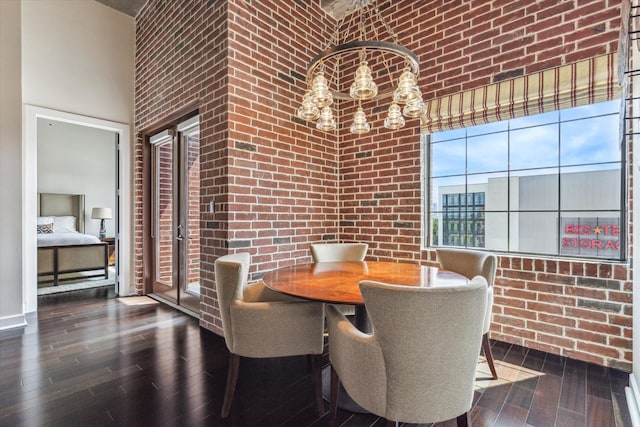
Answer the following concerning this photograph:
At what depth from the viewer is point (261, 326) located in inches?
66.2

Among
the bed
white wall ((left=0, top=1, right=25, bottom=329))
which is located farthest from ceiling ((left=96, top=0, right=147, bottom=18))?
the bed

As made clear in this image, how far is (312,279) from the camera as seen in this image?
6.03ft

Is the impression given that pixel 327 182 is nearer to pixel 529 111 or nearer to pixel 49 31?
pixel 529 111

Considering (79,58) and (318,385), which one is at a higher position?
(79,58)

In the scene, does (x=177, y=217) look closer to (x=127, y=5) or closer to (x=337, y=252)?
(x=337, y=252)

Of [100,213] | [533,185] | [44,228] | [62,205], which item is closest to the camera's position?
[533,185]

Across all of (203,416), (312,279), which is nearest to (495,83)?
(312,279)

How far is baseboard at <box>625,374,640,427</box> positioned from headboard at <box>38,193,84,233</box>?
9.12 metres

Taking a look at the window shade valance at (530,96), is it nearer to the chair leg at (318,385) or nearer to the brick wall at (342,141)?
the brick wall at (342,141)

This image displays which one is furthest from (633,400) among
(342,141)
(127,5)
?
(127,5)

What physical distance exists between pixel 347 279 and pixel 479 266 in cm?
102

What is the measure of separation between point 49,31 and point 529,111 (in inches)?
201

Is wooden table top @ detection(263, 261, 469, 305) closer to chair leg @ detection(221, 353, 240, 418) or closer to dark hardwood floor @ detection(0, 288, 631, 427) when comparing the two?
chair leg @ detection(221, 353, 240, 418)

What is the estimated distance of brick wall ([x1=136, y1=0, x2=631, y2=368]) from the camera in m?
2.25
